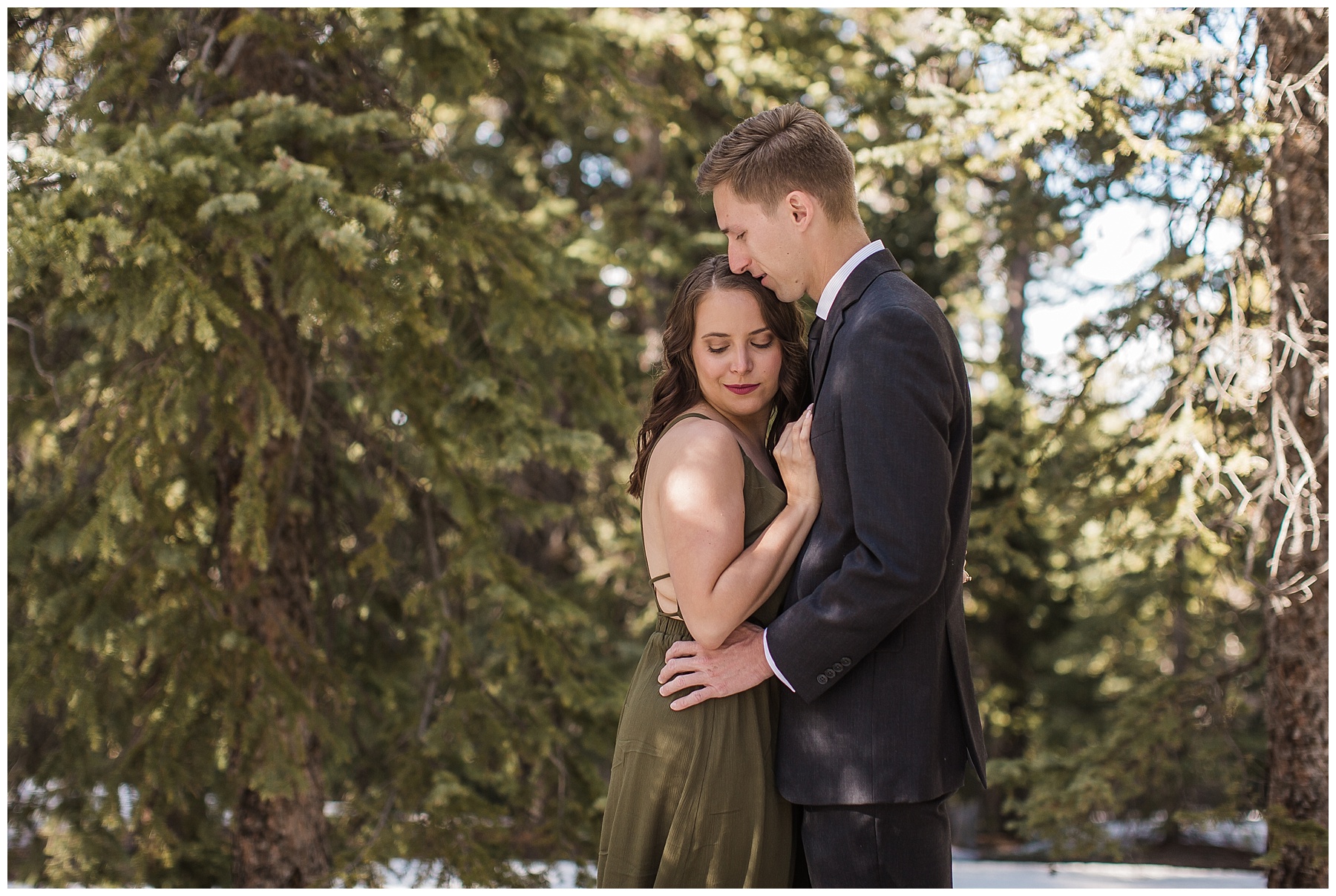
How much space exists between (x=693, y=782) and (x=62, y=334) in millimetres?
5818

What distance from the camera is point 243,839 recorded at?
214 inches

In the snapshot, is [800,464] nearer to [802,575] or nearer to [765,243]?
[802,575]

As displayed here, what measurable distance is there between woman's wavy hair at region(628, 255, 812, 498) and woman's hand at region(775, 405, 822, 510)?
0.20 m

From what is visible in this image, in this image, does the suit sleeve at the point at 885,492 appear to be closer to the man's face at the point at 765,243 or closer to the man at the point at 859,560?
the man at the point at 859,560

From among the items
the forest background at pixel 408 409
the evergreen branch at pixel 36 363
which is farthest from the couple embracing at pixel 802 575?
the evergreen branch at pixel 36 363

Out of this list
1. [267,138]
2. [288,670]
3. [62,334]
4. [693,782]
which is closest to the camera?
[693,782]

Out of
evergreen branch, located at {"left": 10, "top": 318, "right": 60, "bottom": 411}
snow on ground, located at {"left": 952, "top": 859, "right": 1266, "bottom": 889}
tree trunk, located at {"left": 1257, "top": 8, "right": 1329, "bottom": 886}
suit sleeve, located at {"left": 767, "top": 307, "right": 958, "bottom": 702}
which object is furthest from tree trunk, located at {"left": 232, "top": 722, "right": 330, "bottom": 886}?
tree trunk, located at {"left": 1257, "top": 8, "right": 1329, "bottom": 886}

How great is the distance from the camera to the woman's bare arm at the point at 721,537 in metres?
2.29

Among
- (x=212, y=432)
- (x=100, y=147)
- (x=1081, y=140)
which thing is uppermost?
(x=1081, y=140)

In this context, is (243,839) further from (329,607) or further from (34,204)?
(34,204)

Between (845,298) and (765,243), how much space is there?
0.26 metres

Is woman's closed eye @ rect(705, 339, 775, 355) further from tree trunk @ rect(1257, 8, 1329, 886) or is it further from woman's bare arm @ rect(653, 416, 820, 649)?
tree trunk @ rect(1257, 8, 1329, 886)

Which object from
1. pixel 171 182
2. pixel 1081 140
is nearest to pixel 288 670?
pixel 171 182

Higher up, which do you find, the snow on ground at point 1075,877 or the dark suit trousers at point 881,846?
the dark suit trousers at point 881,846
